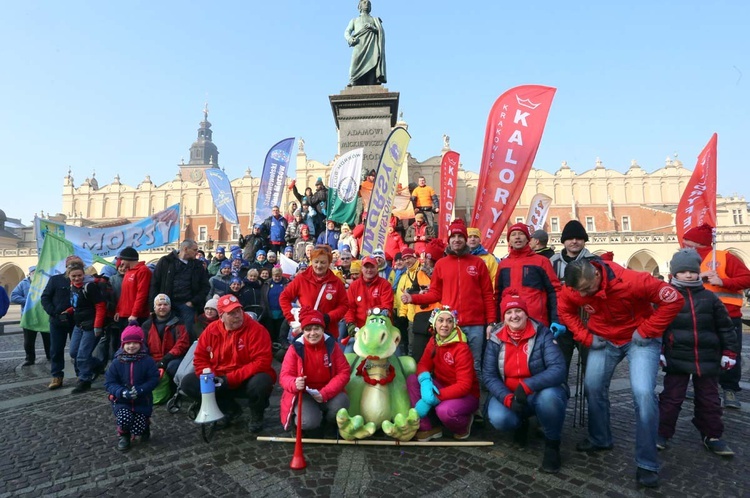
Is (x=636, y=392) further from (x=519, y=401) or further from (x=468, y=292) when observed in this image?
(x=468, y=292)

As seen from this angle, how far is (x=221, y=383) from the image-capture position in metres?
3.68

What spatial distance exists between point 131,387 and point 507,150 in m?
4.97

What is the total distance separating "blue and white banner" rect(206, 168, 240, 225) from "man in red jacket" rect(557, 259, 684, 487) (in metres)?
10.8

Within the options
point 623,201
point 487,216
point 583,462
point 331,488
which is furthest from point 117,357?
point 623,201

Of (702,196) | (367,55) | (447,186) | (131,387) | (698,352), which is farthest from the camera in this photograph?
(367,55)

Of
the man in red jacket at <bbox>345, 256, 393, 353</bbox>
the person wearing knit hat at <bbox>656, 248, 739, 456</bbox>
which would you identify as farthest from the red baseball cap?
the person wearing knit hat at <bbox>656, 248, 739, 456</bbox>

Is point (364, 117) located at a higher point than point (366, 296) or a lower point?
higher

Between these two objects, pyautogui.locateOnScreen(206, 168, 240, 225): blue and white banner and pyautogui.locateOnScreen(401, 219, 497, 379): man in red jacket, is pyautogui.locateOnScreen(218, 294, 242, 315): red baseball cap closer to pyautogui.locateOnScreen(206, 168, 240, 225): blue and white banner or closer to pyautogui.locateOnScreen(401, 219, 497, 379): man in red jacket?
pyautogui.locateOnScreen(401, 219, 497, 379): man in red jacket

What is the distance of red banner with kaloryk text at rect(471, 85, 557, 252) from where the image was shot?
5188 millimetres

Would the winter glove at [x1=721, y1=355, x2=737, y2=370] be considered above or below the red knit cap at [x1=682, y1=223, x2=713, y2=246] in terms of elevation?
below

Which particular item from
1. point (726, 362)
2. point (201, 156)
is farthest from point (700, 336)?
point (201, 156)

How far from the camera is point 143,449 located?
3414 mm

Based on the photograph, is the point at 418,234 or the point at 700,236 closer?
the point at 700,236

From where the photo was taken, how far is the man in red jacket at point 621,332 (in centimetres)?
283
